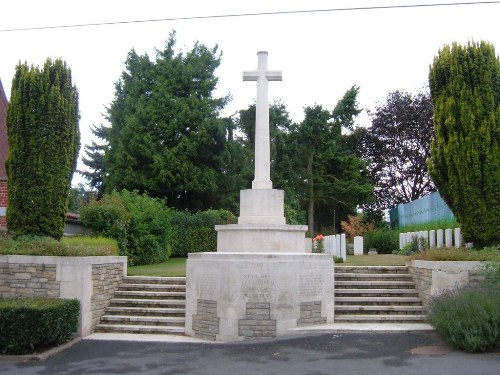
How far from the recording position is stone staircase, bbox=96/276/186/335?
10.5 meters

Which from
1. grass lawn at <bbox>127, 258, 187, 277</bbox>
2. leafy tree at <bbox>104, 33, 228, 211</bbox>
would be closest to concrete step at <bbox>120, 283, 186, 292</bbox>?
grass lawn at <bbox>127, 258, 187, 277</bbox>

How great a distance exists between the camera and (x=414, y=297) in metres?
11.2

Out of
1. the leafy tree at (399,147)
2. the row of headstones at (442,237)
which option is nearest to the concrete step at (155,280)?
the row of headstones at (442,237)

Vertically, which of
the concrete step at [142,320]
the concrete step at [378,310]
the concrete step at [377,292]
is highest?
the concrete step at [377,292]

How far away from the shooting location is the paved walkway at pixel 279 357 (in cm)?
730

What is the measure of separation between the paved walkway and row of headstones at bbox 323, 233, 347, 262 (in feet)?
24.7

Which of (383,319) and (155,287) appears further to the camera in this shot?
(155,287)

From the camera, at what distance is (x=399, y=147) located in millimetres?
33000

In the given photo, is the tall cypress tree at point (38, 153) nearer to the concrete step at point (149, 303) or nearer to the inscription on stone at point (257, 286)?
the concrete step at point (149, 303)

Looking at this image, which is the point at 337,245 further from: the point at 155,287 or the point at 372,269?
the point at 155,287

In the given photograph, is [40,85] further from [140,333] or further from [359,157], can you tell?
[359,157]

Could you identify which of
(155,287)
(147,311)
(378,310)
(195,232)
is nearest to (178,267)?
(155,287)

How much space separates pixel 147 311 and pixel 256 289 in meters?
2.78

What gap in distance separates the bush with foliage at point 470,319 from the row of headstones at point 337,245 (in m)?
8.12
